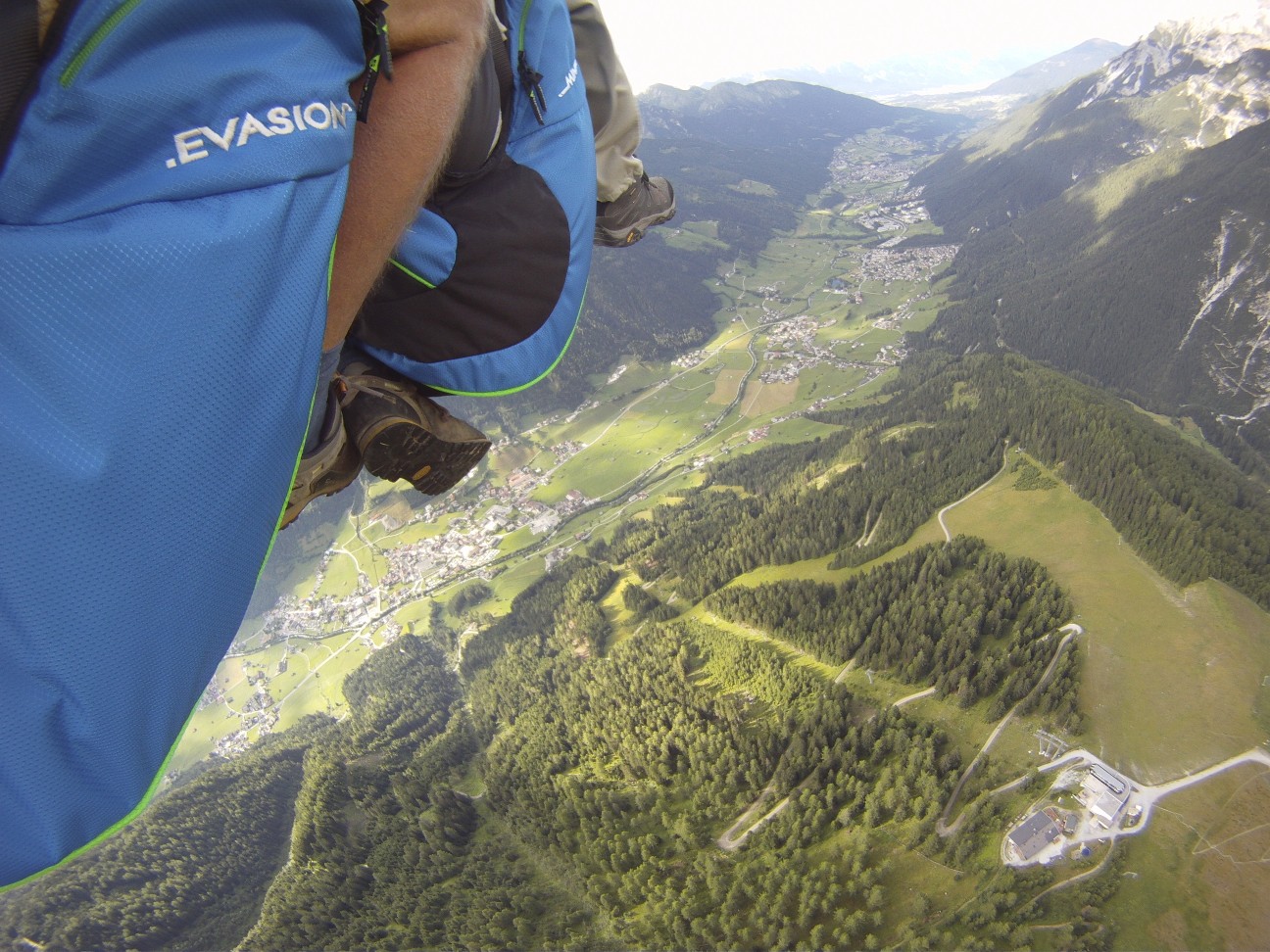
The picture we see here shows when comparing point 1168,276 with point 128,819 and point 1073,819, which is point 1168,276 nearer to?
point 1073,819

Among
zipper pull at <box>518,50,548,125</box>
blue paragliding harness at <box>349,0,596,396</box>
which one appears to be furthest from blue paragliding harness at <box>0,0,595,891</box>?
zipper pull at <box>518,50,548,125</box>

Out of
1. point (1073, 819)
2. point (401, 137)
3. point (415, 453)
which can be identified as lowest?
point (1073, 819)

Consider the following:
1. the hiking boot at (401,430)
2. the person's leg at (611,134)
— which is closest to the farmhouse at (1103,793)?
the person's leg at (611,134)

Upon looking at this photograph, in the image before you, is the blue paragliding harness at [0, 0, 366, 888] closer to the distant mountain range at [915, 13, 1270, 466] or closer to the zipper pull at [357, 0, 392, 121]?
the zipper pull at [357, 0, 392, 121]

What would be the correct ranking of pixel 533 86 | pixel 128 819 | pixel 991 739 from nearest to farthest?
pixel 128 819
pixel 533 86
pixel 991 739

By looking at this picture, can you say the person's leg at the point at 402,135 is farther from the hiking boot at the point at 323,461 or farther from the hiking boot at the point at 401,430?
the hiking boot at the point at 401,430

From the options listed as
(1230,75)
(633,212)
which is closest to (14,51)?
(633,212)
